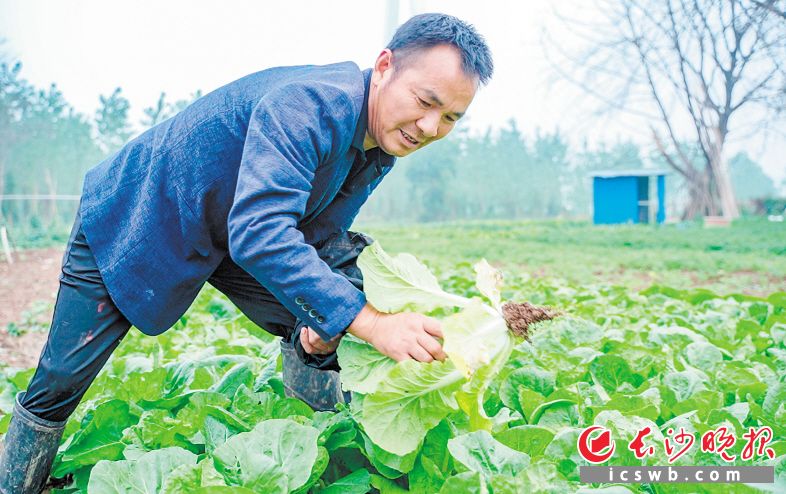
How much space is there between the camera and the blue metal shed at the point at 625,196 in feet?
66.9

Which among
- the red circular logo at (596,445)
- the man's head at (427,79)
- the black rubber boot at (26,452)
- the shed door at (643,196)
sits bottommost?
the shed door at (643,196)

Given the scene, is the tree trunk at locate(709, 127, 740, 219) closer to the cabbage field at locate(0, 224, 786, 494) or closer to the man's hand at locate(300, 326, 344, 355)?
the cabbage field at locate(0, 224, 786, 494)

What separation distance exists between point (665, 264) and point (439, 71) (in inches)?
346

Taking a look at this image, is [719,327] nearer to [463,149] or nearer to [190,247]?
[190,247]

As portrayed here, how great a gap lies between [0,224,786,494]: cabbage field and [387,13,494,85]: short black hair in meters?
0.49

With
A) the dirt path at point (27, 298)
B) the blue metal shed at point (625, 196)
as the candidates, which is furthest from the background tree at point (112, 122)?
the blue metal shed at point (625, 196)

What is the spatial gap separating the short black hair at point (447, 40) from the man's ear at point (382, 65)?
2cm

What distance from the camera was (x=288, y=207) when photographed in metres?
1.46

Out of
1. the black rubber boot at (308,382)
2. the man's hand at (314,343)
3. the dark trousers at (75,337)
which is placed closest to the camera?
the man's hand at (314,343)

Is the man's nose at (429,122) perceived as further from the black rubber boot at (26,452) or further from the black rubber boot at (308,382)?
the black rubber boot at (26,452)

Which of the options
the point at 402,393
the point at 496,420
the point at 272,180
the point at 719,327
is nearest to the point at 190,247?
the point at 272,180

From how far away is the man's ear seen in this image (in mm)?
1744

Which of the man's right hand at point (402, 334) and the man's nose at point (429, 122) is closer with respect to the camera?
the man's right hand at point (402, 334)

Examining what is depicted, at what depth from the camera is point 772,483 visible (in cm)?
139
